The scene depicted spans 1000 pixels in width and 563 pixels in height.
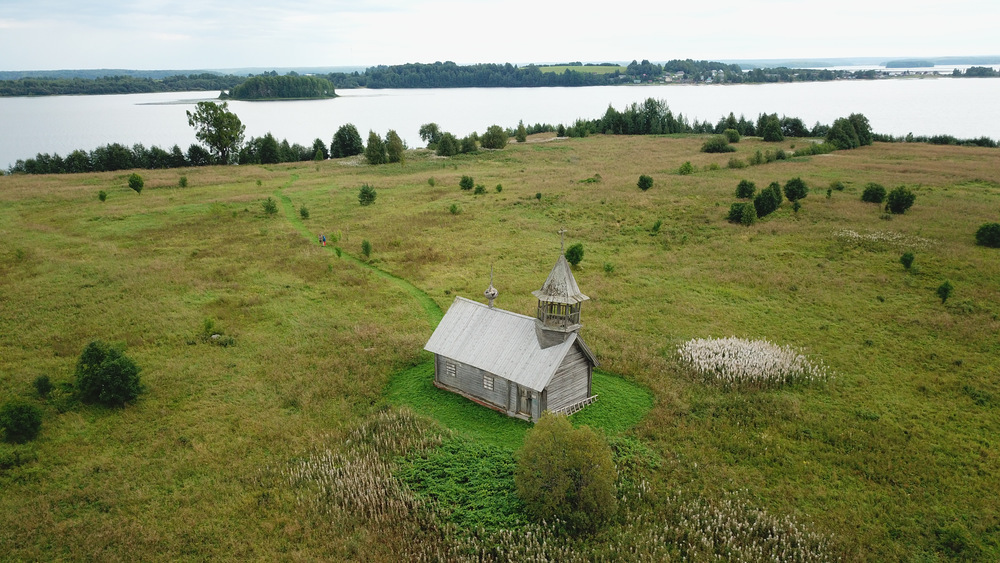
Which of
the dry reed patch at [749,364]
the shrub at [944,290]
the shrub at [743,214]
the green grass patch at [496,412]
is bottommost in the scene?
the green grass patch at [496,412]

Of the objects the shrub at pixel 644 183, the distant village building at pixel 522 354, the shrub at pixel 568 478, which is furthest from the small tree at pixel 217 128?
the shrub at pixel 568 478

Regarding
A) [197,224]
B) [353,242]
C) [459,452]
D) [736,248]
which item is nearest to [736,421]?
[459,452]

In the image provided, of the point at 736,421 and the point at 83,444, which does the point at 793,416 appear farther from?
the point at 83,444

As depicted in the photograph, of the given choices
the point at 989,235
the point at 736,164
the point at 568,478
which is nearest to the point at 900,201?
the point at 989,235

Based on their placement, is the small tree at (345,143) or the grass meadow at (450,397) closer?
the grass meadow at (450,397)

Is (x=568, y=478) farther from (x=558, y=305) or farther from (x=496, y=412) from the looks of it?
(x=558, y=305)

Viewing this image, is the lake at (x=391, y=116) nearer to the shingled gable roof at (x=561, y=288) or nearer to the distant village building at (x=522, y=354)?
the distant village building at (x=522, y=354)
